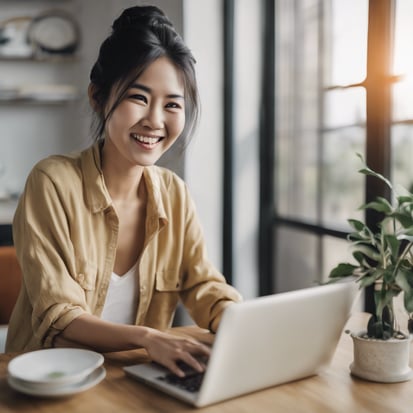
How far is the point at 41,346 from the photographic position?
1.39 metres

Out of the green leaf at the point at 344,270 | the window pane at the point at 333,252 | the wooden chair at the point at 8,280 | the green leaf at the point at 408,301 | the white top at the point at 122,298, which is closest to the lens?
the green leaf at the point at 408,301

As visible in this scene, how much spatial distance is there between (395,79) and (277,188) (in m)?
0.98

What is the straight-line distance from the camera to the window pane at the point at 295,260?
109 inches

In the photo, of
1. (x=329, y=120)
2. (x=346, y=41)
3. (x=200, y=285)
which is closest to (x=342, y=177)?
(x=329, y=120)

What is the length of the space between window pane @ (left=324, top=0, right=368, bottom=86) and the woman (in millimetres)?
933

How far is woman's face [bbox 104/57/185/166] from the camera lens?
59.5 inches

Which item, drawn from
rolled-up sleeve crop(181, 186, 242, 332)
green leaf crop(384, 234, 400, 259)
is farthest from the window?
green leaf crop(384, 234, 400, 259)

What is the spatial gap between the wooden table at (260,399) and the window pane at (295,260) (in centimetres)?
154

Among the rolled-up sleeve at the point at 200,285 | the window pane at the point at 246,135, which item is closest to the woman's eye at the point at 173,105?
the rolled-up sleeve at the point at 200,285

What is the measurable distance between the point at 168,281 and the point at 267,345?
0.63m

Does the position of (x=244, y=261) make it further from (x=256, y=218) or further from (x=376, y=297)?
(x=376, y=297)

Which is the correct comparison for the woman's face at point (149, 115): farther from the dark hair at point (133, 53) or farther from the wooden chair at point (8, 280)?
the wooden chair at point (8, 280)

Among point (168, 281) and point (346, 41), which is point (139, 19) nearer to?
point (168, 281)

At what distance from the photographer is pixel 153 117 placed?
5.00ft
